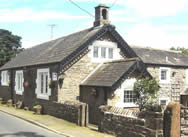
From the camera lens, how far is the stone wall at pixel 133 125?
32.3 ft

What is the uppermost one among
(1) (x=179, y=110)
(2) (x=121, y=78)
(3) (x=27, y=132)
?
(2) (x=121, y=78)

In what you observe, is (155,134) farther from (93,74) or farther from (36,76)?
(36,76)

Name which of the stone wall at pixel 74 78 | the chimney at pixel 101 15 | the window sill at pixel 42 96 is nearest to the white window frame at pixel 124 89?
the stone wall at pixel 74 78

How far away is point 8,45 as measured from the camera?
53156 mm

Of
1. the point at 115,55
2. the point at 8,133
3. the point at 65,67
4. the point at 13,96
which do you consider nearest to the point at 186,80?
the point at 115,55

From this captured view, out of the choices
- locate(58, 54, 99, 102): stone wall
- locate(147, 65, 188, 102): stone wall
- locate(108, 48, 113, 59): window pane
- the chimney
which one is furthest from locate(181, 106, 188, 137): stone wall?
locate(147, 65, 188, 102): stone wall

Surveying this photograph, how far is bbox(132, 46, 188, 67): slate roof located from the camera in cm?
2538

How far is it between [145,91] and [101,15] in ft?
28.8

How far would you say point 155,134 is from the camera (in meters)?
9.78

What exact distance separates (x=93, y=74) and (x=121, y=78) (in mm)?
3575

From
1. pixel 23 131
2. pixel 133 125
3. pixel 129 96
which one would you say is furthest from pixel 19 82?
pixel 133 125

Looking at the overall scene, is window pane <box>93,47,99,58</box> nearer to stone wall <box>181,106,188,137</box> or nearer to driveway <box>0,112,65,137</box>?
driveway <box>0,112,65,137</box>

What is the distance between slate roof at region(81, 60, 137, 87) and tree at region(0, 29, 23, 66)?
35399 millimetres

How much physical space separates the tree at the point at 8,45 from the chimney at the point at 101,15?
33111 millimetres
